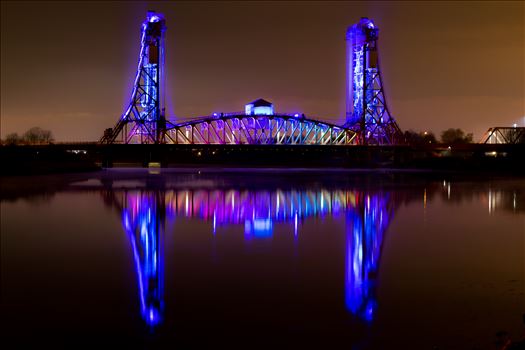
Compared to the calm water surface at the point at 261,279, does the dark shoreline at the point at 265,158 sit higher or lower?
higher

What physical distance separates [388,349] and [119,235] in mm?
11318

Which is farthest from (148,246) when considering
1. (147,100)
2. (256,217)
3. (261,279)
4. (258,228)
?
(147,100)

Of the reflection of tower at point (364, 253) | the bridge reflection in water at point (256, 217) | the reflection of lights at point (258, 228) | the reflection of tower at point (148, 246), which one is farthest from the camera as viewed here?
the reflection of lights at point (258, 228)

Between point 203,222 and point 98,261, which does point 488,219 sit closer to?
point 203,222

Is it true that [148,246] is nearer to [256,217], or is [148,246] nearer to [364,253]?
[364,253]

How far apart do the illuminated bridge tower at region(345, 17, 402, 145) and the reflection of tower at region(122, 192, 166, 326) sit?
65246 millimetres

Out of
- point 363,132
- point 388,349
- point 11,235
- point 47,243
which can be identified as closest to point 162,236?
point 47,243

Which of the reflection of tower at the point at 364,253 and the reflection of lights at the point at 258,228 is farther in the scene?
the reflection of lights at the point at 258,228

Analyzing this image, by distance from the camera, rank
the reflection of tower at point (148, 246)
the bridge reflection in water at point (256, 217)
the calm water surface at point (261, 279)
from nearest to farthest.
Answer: the calm water surface at point (261, 279) < the reflection of tower at point (148, 246) < the bridge reflection in water at point (256, 217)

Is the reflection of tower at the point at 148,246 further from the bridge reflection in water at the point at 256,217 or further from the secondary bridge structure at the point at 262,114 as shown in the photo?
the secondary bridge structure at the point at 262,114

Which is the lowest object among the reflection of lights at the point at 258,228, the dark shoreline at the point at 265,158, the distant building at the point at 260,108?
the reflection of lights at the point at 258,228

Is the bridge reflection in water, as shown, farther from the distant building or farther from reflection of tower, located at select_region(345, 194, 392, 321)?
the distant building

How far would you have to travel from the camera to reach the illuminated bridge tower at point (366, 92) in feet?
290

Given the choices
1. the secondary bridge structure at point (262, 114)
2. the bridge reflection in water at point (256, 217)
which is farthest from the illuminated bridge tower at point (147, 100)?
the bridge reflection in water at point (256, 217)
